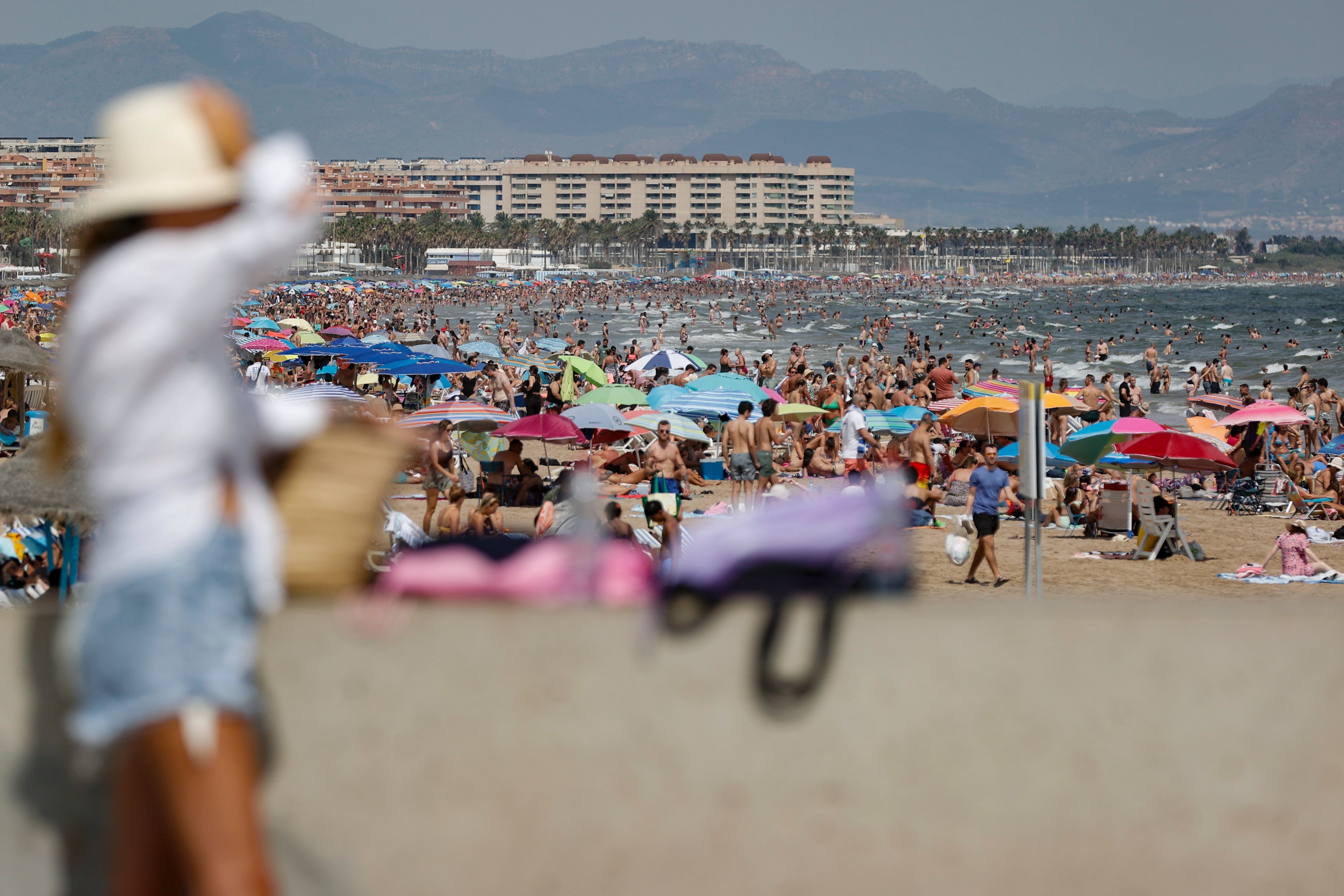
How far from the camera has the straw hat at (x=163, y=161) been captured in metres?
1.85

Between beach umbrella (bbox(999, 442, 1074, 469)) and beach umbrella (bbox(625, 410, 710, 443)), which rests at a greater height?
beach umbrella (bbox(625, 410, 710, 443))

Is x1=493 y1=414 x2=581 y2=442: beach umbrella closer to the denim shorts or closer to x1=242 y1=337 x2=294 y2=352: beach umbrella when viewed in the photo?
the denim shorts

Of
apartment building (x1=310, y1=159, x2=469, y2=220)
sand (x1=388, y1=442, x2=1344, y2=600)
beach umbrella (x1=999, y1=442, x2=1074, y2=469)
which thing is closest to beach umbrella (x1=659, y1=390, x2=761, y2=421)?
sand (x1=388, y1=442, x2=1344, y2=600)

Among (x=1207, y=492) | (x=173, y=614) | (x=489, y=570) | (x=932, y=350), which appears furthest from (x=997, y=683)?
(x=932, y=350)

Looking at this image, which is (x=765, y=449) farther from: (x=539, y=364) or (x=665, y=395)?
(x=539, y=364)

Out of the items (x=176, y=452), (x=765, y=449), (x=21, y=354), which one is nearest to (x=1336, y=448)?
(x=765, y=449)

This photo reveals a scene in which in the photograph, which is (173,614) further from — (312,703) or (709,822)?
(709,822)

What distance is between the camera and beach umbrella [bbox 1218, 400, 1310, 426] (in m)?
16.1

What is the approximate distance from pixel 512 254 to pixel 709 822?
170 m

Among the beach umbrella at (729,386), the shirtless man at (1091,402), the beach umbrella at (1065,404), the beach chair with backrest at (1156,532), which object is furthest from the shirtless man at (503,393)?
the beach chair with backrest at (1156,532)

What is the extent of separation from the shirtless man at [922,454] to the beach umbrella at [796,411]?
8.42 feet

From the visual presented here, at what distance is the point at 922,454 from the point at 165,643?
45.2 ft

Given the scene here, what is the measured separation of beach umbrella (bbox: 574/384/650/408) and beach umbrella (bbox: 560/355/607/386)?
Answer: 14.8 ft

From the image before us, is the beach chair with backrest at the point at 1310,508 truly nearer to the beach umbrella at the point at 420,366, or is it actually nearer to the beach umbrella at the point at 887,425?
the beach umbrella at the point at 887,425
